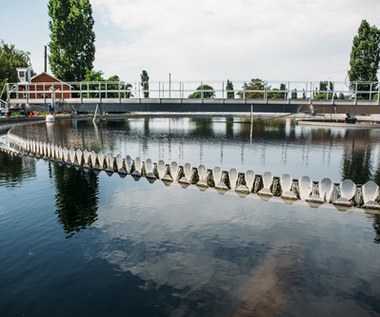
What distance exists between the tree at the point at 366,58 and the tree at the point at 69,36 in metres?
78.1

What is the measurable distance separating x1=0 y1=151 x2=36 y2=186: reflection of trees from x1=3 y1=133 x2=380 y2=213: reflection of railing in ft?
14.4

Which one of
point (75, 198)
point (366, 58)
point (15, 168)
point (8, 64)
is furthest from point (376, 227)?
point (8, 64)

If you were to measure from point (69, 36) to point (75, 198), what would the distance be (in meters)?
90.4

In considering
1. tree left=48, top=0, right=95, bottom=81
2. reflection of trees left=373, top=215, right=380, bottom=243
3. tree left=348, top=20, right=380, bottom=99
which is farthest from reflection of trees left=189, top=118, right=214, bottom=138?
reflection of trees left=373, top=215, right=380, bottom=243

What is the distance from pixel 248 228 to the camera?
18.4 m

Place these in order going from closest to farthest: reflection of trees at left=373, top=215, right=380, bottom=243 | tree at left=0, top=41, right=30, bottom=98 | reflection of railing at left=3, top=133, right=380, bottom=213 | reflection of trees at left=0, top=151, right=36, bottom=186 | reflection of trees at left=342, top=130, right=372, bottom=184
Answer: reflection of trees at left=373, top=215, right=380, bottom=243 < reflection of railing at left=3, top=133, right=380, bottom=213 < reflection of trees at left=0, top=151, right=36, bottom=186 < reflection of trees at left=342, top=130, right=372, bottom=184 < tree at left=0, top=41, right=30, bottom=98

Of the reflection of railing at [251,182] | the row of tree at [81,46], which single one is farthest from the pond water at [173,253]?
the row of tree at [81,46]

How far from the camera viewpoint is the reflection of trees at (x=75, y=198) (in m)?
19.3

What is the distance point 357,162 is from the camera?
37.2 m

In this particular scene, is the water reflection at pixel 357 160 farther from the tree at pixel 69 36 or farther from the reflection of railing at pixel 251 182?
the tree at pixel 69 36

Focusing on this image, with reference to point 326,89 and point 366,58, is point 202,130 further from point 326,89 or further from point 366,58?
point 366,58

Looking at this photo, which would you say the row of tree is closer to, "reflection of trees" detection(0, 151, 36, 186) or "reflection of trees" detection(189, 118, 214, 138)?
"reflection of trees" detection(189, 118, 214, 138)

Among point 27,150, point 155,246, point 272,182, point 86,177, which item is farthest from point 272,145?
point 155,246

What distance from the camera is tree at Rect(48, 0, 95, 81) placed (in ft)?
329
